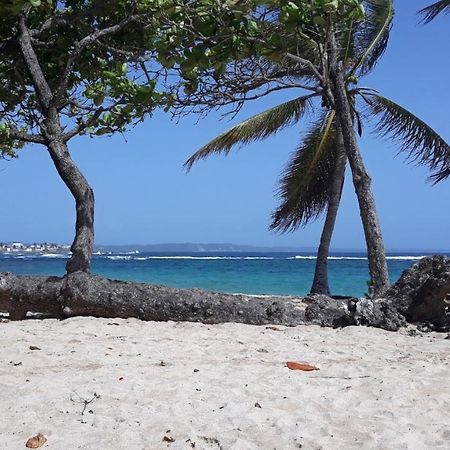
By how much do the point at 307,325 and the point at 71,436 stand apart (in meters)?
4.29

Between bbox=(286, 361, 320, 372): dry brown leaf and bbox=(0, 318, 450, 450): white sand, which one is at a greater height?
bbox=(286, 361, 320, 372): dry brown leaf

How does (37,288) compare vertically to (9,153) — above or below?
below

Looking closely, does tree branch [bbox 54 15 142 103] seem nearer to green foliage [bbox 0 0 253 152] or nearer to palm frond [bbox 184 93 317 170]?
green foliage [bbox 0 0 253 152]

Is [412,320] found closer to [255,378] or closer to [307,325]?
[307,325]

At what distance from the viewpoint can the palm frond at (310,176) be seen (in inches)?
583

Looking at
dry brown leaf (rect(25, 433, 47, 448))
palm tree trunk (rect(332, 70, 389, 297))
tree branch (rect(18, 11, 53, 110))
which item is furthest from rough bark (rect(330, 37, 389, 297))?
dry brown leaf (rect(25, 433, 47, 448))

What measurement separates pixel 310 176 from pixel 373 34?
3735 millimetres

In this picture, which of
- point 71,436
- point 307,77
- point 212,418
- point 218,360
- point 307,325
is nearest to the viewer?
point 71,436

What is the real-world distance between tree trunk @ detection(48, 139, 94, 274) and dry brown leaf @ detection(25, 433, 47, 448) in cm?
526

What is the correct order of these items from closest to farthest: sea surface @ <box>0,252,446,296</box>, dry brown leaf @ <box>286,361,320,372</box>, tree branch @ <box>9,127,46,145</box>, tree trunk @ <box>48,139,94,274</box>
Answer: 1. dry brown leaf @ <box>286,361,320,372</box>
2. tree trunk @ <box>48,139,94,274</box>
3. tree branch @ <box>9,127,46,145</box>
4. sea surface @ <box>0,252,446,296</box>

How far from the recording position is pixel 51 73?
410 inches

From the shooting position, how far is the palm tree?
1260 centimetres

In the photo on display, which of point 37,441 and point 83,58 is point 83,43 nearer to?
point 83,58

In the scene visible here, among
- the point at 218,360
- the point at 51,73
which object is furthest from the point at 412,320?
the point at 51,73
